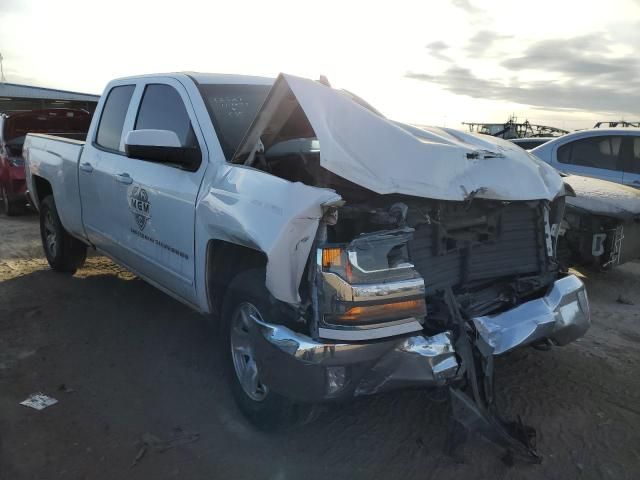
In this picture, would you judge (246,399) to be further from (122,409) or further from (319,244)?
(319,244)

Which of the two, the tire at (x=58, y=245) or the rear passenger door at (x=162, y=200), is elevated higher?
the rear passenger door at (x=162, y=200)

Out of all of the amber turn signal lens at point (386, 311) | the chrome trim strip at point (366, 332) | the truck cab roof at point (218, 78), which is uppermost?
the truck cab roof at point (218, 78)

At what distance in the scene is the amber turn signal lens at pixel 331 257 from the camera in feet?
8.19

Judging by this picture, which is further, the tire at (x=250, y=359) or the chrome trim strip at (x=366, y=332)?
the tire at (x=250, y=359)

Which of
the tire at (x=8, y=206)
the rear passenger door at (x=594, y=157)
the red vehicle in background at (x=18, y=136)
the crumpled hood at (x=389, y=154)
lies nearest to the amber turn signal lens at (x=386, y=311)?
the crumpled hood at (x=389, y=154)

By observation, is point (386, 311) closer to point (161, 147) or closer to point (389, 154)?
point (389, 154)

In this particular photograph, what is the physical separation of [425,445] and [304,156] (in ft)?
6.04

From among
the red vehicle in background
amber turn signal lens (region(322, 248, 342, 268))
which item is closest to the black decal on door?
amber turn signal lens (region(322, 248, 342, 268))

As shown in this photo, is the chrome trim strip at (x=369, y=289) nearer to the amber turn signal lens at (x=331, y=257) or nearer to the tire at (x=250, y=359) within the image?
the amber turn signal lens at (x=331, y=257)

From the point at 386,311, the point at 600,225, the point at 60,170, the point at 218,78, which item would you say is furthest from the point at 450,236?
the point at 60,170

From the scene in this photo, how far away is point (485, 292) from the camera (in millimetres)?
3293

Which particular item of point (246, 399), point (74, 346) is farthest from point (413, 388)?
point (74, 346)

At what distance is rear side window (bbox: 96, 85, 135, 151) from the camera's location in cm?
466

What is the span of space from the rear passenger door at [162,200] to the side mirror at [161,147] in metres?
0.09
